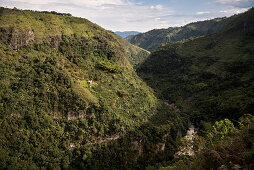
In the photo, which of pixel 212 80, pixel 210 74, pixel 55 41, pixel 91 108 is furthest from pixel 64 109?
pixel 210 74

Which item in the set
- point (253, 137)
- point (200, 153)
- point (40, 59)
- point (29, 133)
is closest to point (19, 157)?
point (29, 133)

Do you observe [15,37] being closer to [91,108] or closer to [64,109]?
[64,109]

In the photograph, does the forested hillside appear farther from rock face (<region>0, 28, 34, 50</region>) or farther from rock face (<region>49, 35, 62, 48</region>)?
rock face (<region>49, 35, 62, 48</region>)

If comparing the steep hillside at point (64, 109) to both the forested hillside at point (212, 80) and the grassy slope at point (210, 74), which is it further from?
the grassy slope at point (210, 74)

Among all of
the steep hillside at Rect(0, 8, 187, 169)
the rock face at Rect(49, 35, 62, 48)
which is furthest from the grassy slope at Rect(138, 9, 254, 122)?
the rock face at Rect(49, 35, 62, 48)

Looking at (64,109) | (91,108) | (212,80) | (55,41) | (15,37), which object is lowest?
(91,108)
